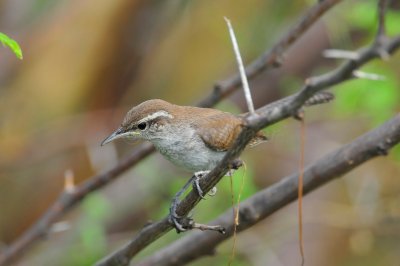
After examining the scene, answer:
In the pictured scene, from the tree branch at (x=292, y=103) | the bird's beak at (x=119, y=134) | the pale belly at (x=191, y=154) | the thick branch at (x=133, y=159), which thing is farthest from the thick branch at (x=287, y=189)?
the tree branch at (x=292, y=103)

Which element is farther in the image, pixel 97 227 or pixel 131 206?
pixel 131 206

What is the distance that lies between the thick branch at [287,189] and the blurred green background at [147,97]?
187 cm

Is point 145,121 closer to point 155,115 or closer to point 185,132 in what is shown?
point 155,115

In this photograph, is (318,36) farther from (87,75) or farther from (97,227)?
(97,227)

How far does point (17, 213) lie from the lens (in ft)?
23.4

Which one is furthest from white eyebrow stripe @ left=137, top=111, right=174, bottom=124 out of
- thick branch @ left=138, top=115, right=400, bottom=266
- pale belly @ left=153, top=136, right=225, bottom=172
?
thick branch @ left=138, top=115, right=400, bottom=266

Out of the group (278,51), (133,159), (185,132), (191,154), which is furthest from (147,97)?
(191,154)

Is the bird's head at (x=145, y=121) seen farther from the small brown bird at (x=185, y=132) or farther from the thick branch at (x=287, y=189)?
the thick branch at (x=287, y=189)

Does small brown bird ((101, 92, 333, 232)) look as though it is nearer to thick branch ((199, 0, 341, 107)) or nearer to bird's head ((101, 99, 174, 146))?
bird's head ((101, 99, 174, 146))

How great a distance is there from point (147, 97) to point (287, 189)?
3948mm

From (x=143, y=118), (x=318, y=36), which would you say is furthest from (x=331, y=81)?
(x=318, y=36)

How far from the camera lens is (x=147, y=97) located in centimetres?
737

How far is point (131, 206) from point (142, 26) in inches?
68.8

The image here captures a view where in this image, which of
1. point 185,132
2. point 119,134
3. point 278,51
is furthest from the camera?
point 278,51
